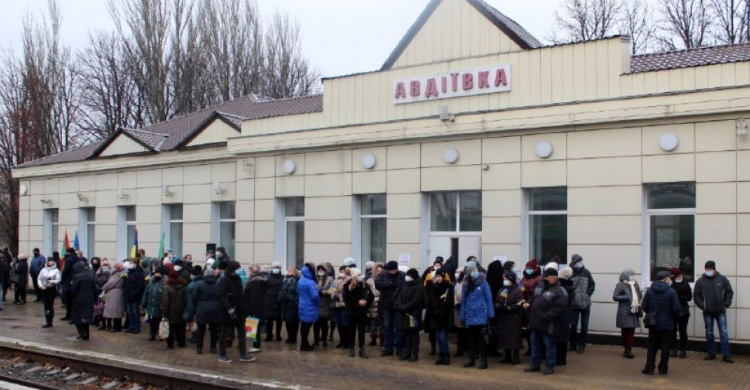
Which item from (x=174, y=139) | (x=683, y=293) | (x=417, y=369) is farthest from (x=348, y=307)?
(x=174, y=139)

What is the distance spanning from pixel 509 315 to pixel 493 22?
7.26 m

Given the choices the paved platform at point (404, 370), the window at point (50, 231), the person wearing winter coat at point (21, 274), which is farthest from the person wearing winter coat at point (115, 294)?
the window at point (50, 231)

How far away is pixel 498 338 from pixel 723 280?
393 centimetres

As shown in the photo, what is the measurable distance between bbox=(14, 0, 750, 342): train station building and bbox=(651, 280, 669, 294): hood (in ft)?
7.88

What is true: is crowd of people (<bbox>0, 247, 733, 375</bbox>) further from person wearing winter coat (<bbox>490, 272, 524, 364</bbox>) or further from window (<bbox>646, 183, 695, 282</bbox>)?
window (<bbox>646, 183, 695, 282</bbox>)

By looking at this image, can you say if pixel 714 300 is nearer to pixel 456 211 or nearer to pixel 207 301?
pixel 456 211

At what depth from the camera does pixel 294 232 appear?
21.1 m

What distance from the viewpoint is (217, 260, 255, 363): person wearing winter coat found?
13.7 m

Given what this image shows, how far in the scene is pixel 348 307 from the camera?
14289 mm

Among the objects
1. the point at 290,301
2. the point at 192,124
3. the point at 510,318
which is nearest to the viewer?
the point at 510,318

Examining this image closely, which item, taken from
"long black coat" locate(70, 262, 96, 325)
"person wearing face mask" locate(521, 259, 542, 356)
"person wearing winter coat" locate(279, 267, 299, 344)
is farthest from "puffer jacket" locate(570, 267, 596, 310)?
"long black coat" locate(70, 262, 96, 325)

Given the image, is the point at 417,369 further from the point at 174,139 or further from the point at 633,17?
the point at 633,17

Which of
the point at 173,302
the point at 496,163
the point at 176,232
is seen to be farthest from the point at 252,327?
the point at 176,232

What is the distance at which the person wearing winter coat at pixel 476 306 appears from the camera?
12.7 metres
